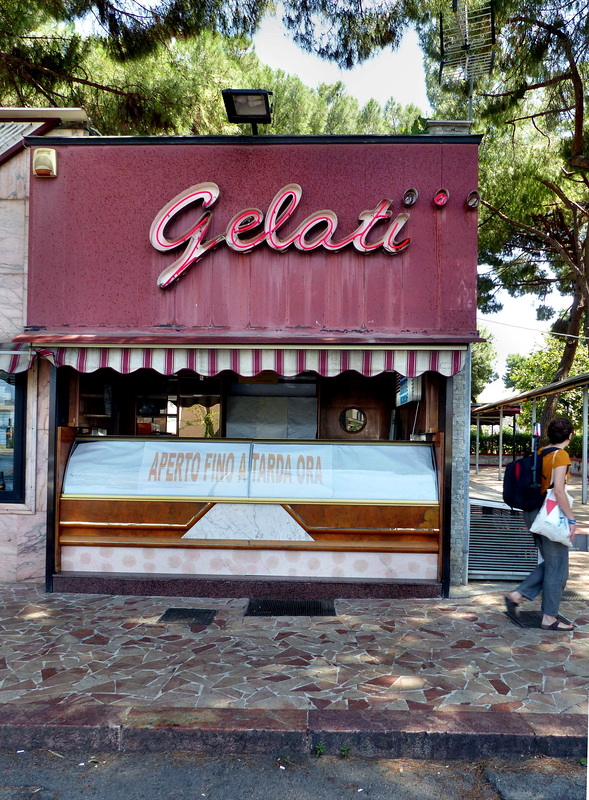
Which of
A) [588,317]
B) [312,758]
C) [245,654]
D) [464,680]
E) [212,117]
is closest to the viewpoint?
[312,758]

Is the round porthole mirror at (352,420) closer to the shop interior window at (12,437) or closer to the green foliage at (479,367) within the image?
the shop interior window at (12,437)

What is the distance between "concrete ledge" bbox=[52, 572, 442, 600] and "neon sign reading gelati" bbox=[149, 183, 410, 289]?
3.32m

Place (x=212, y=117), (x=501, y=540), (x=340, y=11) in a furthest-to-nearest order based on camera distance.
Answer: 1. (x=212, y=117)
2. (x=340, y=11)
3. (x=501, y=540)

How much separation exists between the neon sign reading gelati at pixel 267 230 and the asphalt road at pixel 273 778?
15.4 ft

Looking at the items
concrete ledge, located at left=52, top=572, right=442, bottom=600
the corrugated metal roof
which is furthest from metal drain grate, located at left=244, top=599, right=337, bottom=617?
the corrugated metal roof

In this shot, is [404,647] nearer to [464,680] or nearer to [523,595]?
[464,680]

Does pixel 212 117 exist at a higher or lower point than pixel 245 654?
higher

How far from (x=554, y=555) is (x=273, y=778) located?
10.9ft

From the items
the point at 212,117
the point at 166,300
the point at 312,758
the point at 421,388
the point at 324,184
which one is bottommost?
the point at 312,758

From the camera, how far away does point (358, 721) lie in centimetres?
372

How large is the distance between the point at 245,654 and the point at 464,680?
1.75 metres

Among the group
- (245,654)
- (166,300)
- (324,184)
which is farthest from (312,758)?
(324,184)

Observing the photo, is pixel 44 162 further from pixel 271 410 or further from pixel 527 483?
pixel 527 483

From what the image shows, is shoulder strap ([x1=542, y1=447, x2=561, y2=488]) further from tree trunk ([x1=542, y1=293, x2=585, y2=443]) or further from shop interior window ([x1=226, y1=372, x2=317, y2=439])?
tree trunk ([x1=542, y1=293, x2=585, y2=443])
